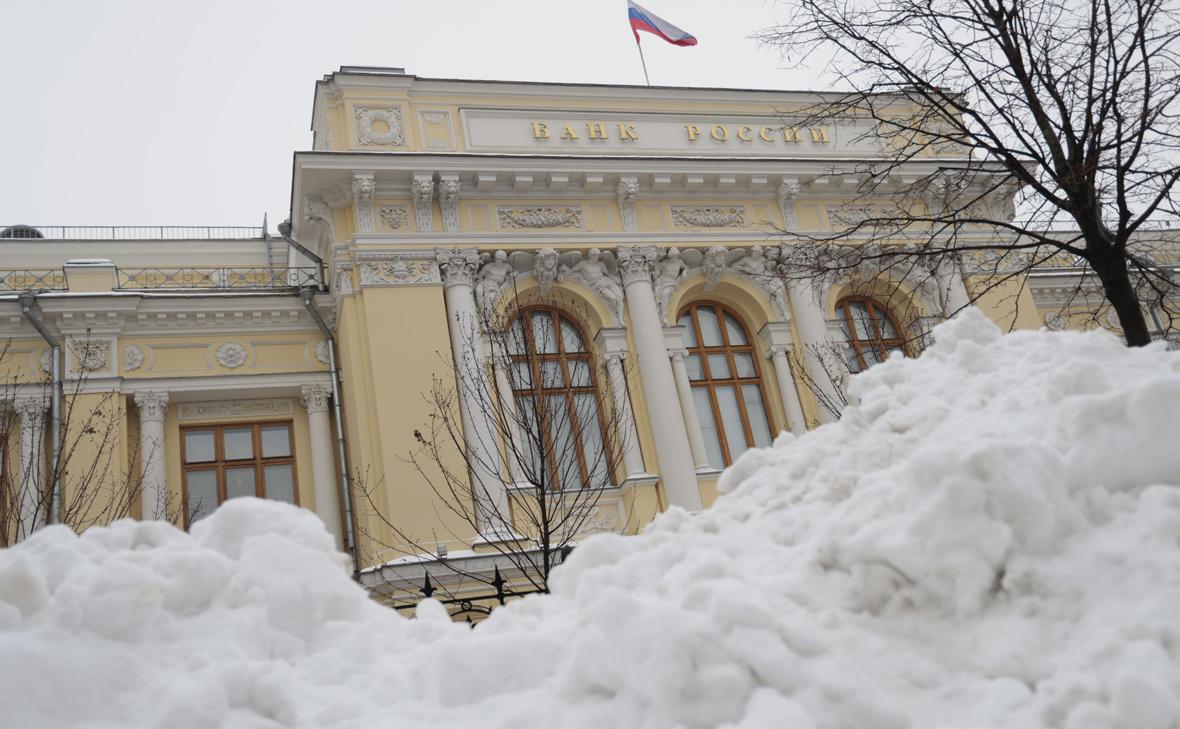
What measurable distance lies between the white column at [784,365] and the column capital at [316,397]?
7.20 meters

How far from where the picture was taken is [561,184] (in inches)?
592

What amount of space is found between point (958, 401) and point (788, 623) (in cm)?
132

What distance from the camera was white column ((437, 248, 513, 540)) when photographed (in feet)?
41.8

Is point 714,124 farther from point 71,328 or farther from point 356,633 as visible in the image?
point 356,633

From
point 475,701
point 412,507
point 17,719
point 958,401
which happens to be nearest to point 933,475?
point 958,401

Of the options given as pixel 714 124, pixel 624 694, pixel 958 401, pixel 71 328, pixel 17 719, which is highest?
pixel 714 124

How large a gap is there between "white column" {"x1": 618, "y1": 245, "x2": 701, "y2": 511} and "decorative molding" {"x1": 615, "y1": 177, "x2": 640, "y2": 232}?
508 mm

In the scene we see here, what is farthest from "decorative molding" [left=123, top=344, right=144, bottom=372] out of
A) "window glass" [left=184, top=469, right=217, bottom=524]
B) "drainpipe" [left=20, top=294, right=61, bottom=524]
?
"window glass" [left=184, top=469, right=217, bottom=524]

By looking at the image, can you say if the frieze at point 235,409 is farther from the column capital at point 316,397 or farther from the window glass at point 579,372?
the window glass at point 579,372

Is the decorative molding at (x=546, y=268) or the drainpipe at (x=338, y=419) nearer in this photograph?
the drainpipe at (x=338, y=419)

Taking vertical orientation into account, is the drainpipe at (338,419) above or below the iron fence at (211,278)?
below

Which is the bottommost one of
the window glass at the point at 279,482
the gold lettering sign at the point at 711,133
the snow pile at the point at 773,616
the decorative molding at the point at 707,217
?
the snow pile at the point at 773,616

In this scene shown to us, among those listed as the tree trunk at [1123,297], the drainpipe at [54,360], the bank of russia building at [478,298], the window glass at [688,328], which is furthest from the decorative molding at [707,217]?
the drainpipe at [54,360]

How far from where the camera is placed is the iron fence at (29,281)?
52.2ft
